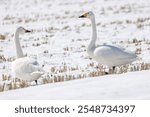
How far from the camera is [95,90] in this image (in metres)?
7.17

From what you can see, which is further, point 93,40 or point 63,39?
point 63,39

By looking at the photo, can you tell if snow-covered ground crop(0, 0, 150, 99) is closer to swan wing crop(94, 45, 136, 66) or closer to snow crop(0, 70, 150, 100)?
snow crop(0, 70, 150, 100)

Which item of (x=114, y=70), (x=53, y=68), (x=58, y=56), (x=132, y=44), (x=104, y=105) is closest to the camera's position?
(x=104, y=105)

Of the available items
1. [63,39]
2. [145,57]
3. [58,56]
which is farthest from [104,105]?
[63,39]

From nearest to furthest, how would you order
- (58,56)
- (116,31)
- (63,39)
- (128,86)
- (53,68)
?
(128,86)
(53,68)
(58,56)
(63,39)
(116,31)

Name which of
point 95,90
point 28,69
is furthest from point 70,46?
point 95,90

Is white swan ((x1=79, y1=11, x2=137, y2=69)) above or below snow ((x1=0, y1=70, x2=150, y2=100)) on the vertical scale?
above

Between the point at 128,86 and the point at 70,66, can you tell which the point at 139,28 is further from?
the point at 128,86


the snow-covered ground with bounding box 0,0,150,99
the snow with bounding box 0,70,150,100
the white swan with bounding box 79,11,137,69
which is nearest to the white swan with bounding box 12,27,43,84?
the snow-covered ground with bounding box 0,0,150,99

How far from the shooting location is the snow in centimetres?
686

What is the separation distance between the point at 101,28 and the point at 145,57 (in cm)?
1077

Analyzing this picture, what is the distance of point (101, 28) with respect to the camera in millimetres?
24453

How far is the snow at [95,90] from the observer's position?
6.86 meters

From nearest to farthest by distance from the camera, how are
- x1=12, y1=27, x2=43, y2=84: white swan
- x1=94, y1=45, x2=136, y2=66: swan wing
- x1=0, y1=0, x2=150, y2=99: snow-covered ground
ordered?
x1=12, y1=27, x2=43, y2=84: white swan, x1=94, y1=45, x2=136, y2=66: swan wing, x1=0, y1=0, x2=150, y2=99: snow-covered ground
